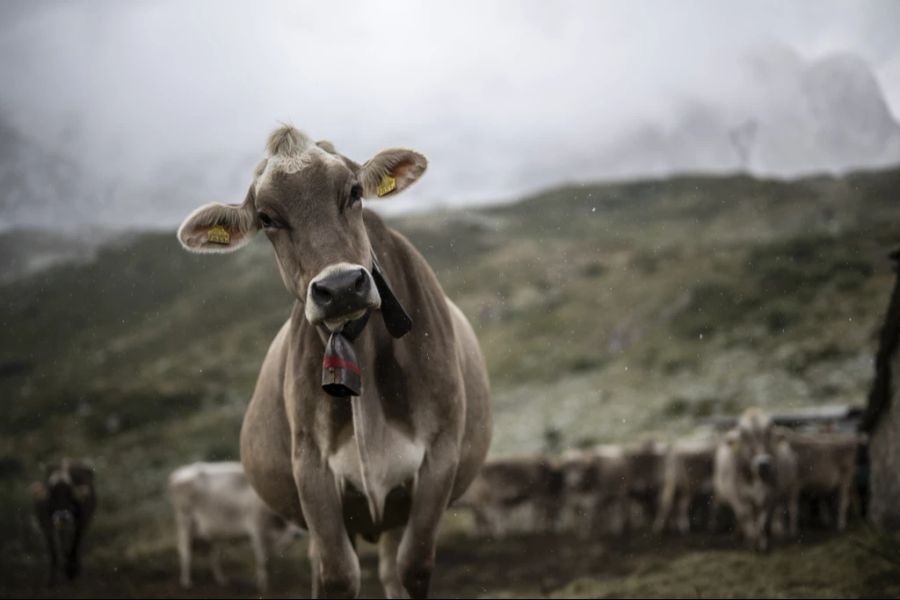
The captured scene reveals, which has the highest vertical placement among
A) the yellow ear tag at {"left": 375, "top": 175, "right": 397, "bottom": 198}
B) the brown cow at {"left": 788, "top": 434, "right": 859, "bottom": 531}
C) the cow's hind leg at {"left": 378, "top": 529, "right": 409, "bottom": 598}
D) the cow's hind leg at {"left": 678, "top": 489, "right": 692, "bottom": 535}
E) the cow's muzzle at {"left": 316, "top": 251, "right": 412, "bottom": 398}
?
the yellow ear tag at {"left": 375, "top": 175, "right": 397, "bottom": 198}

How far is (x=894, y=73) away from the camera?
10.8m

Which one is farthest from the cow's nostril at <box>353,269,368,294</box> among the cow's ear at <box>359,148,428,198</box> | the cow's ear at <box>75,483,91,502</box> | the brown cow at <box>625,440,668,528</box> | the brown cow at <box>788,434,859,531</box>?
the brown cow at <box>625,440,668,528</box>

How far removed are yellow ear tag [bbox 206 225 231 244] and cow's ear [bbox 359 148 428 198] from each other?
0.87 metres

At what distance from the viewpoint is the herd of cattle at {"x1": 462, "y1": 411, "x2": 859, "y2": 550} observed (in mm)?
15062

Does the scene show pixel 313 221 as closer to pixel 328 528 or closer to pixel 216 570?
pixel 328 528

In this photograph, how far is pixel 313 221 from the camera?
4492 mm

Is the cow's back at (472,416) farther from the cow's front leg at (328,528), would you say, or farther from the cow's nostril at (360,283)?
the cow's nostril at (360,283)

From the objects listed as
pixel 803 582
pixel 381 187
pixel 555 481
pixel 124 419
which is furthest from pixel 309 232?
pixel 124 419

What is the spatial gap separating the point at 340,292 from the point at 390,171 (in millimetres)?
1417

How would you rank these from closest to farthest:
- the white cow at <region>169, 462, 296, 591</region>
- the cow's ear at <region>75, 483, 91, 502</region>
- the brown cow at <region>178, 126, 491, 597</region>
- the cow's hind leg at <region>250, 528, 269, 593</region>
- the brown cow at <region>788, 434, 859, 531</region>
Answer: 1. the brown cow at <region>178, 126, 491, 597</region>
2. the cow's hind leg at <region>250, 528, 269, 593</region>
3. the white cow at <region>169, 462, 296, 591</region>
4. the cow's ear at <region>75, 483, 91, 502</region>
5. the brown cow at <region>788, 434, 859, 531</region>

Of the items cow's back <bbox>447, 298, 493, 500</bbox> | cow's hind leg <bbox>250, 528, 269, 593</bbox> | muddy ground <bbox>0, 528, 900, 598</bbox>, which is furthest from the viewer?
cow's hind leg <bbox>250, 528, 269, 593</bbox>

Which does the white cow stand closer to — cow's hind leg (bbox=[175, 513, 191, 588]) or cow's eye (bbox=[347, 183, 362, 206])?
cow's hind leg (bbox=[175, 513, 191, 588])

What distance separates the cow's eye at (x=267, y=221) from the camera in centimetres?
469

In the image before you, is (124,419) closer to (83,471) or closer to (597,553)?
(83,471)
